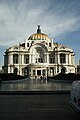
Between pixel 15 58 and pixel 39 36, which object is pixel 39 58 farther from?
pixel 39 36

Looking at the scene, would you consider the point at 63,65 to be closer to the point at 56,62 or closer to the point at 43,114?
the point at 56,62

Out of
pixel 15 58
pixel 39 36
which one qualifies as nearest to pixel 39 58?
pixel 15 58

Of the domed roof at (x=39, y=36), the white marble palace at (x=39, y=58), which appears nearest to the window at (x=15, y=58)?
the white marble palace at (x=39, y=58)

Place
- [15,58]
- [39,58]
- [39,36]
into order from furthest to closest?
[39,36], [15,58], [39,58]

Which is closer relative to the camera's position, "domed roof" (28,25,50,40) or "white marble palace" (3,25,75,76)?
"white marble palace" (3,25,75,76)

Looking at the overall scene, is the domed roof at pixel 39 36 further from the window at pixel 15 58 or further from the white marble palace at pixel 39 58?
the window at pixel 15 58

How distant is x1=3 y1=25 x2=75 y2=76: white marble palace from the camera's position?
3701 inches

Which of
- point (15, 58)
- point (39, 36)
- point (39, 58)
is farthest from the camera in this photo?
point (39, 36)

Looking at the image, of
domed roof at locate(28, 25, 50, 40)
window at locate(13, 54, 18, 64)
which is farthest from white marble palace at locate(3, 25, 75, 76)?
domed roof at locate(28, 25, 50, 40)

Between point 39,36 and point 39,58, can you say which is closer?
point 39,58

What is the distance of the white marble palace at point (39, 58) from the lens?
94.0 metres

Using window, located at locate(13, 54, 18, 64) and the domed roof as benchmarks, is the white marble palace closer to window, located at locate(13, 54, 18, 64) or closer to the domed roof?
window, located at locate(13, 54, 18, 64)

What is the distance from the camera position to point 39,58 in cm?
9719

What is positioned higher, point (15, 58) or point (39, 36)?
point (39, 36)
